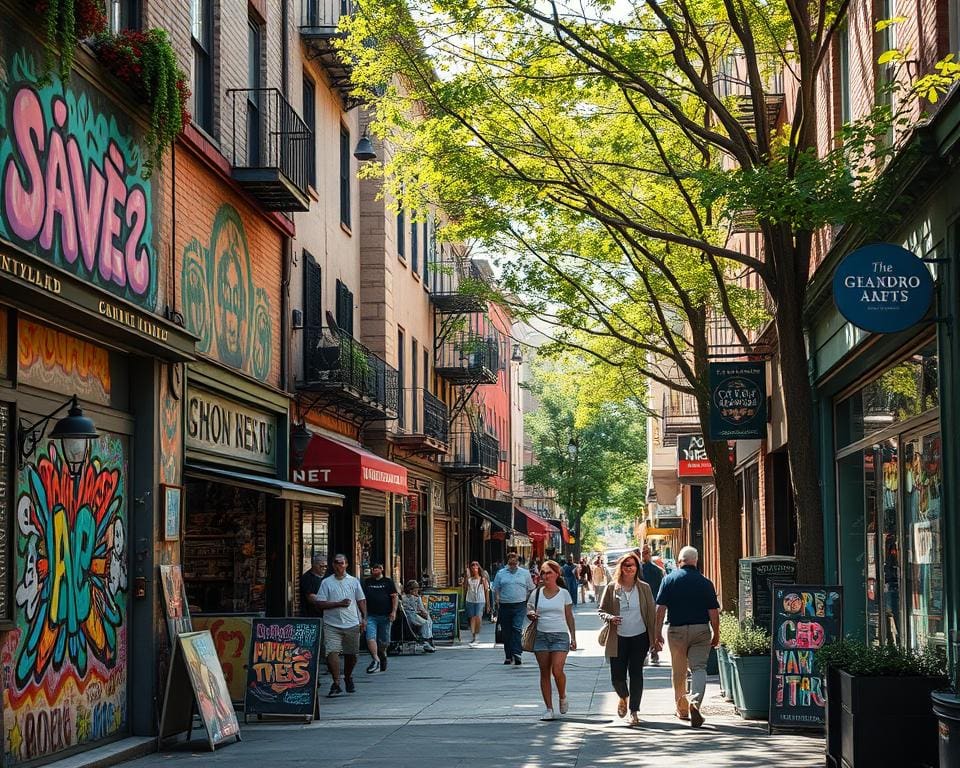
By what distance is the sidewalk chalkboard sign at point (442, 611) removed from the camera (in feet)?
95.7

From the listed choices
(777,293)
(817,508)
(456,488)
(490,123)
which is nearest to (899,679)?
(817,508)

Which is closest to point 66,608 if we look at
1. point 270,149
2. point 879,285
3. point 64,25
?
point 64,25

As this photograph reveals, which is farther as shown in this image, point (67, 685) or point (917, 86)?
point (67, 685)

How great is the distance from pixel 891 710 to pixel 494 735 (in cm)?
526

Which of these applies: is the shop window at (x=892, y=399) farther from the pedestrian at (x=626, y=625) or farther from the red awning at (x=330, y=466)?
the red awning at (x=330, y=466)

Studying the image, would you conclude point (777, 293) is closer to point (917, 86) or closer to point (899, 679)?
point (917, 86)

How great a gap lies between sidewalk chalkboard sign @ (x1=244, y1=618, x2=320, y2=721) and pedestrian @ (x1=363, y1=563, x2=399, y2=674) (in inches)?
276

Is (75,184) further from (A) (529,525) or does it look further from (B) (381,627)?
(A) (529,525)

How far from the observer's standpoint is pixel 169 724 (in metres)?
13.6

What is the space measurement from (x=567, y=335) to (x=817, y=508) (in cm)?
1107

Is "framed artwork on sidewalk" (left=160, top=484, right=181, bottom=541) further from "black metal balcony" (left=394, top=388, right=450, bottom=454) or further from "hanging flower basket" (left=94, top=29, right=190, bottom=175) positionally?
"black metal balcony" (left=394, top=388, right=450, bottom=454)

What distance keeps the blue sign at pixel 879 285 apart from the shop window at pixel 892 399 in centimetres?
84

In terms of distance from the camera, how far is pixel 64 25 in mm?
11305

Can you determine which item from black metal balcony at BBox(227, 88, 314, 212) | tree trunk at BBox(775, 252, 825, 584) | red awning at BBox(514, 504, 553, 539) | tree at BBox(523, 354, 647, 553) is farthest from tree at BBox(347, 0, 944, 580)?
tree at BBox(523, 354, 647, 553)
